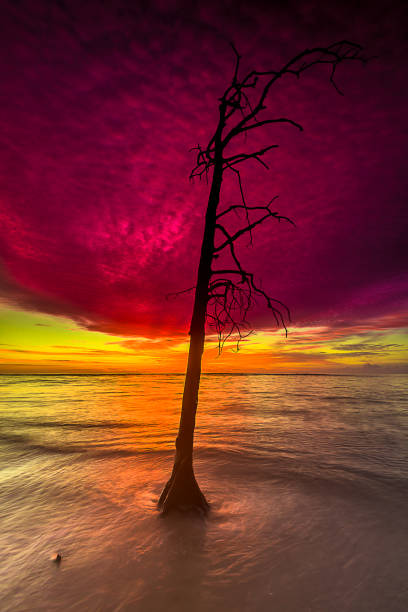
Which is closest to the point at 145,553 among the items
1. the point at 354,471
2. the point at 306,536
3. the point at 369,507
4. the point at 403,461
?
the point at 306,536

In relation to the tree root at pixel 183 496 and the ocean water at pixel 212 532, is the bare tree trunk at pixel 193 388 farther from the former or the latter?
the ocean water at pixel 212 532

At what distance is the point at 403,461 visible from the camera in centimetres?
1191

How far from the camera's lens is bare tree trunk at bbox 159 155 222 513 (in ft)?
20.5

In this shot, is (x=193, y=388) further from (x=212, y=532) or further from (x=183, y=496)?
(x=212, y=532)

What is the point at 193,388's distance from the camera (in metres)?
6.24

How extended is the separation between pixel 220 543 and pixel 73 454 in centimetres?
979

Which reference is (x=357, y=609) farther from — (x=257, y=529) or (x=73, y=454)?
(x=73, y=454)

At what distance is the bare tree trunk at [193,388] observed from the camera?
245 inches

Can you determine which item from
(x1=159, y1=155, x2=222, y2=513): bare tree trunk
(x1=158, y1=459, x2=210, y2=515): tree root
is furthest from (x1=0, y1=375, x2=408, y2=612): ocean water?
Answer: (x1=159, y1=155, x2=222, y2=513): bare tree trunk

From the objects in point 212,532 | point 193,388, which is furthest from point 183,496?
point 193,388

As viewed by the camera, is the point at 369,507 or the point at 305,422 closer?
the point at 369,507

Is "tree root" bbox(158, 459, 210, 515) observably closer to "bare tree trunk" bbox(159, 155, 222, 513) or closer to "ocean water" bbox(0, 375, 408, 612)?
"bare tree trunk" bbox(159, 155, 222, 513)

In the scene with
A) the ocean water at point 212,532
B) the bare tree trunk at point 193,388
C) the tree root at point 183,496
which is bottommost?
the ocean water at point 212,532

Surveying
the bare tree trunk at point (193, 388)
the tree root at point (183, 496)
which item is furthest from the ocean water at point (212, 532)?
the bare tree trunk at point (193, 388)
